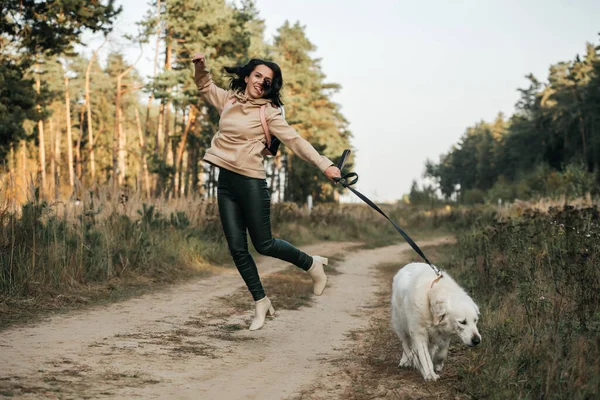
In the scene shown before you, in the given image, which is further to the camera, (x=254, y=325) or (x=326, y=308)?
(x=326, y=308)

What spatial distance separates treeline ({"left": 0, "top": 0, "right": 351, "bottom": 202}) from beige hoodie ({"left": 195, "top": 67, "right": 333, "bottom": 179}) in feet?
11.2

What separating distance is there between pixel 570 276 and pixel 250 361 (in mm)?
3382

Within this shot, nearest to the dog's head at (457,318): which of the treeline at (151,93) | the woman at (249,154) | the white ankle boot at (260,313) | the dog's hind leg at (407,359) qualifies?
the dog's hind leg at (407,359)

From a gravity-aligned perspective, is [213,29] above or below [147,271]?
above

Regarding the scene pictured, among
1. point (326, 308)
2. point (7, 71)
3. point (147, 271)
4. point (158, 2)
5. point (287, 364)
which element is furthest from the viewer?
point (158, 2)

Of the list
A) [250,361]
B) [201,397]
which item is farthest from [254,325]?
[201,397]

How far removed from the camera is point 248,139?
16.1 feet

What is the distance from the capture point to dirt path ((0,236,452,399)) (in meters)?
3.43

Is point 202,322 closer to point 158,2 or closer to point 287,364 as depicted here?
point 287,364

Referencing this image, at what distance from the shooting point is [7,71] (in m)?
15.6

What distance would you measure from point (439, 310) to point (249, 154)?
2042 millimetres

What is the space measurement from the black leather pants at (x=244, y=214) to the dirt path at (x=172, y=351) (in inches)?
32.6

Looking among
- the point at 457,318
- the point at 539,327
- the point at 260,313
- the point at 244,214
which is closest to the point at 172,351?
the point at 260,313

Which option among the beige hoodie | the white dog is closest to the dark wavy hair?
the beige hoodie
